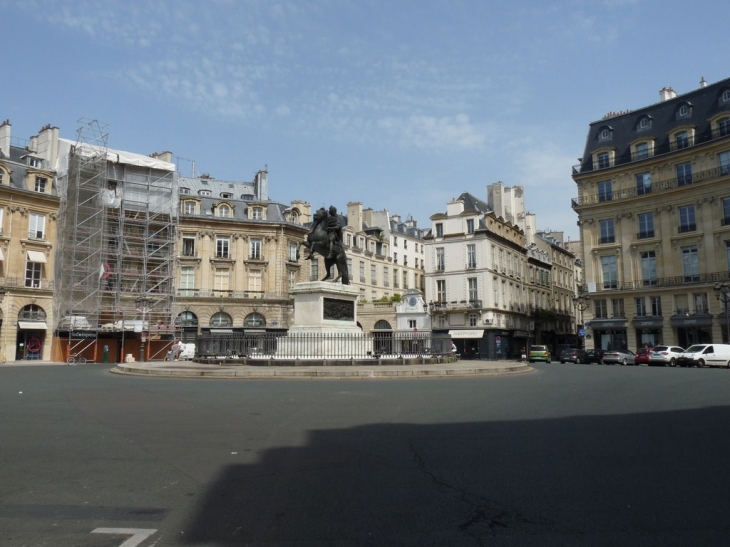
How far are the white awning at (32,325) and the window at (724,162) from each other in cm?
5242

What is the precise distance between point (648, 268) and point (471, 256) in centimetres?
1635

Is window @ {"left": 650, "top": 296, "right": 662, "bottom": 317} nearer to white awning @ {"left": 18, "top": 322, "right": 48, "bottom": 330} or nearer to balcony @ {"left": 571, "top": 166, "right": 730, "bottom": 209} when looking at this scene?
balcony @ {"left": 571, "top": 166, "right": 730, "bottom": 209}

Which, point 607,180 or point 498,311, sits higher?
point 607,180

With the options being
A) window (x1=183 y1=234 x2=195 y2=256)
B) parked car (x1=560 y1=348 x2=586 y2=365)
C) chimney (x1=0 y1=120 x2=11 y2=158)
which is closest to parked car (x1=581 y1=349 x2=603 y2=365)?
parked car (x1=560 y1=348 x2=586 y2=365)

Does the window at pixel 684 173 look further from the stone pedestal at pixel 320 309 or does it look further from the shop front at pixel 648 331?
the stone pedestal at pixel 320 309

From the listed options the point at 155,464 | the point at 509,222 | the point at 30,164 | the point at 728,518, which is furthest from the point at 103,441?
the point at 509,222

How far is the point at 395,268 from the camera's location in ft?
249

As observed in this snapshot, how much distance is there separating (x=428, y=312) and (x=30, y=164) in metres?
37.3

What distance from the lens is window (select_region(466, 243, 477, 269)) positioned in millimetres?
61531

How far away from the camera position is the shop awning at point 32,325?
1788 inches

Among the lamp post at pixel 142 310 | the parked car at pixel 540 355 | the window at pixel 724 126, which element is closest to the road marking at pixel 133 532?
the lamp post at pixel 142 310

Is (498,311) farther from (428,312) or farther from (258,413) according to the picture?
(258,413)

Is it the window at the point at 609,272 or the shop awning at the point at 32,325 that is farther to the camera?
the window at the point at 609,272

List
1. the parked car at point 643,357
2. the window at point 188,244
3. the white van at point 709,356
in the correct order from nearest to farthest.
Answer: the white van at point 709,356 < the parked car at point 643,357 < the window at point 188,244
